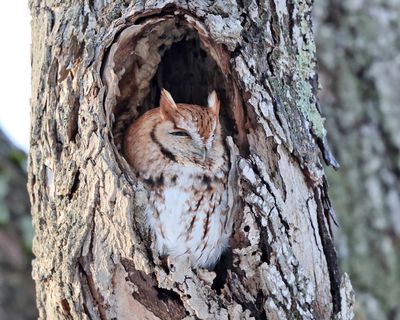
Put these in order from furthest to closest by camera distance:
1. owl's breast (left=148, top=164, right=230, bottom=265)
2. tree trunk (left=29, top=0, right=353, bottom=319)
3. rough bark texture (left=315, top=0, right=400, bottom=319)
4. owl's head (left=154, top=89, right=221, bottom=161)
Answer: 1. rough bark texture (left=315, top=0, right=400, bottom=319)
2. owl's head (left=154, top=89, right=221, bottom=161)
3. owl's breast (left=148, top=164, right=230, bottom=265)
4. tree trunk (left=29, top=0, right=353, bottom=319)

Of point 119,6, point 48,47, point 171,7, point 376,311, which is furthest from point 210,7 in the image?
point 376,311

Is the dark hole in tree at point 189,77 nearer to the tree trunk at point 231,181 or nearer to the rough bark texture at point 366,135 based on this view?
the tree trunk at point 231,181

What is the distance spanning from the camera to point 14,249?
10.1ft

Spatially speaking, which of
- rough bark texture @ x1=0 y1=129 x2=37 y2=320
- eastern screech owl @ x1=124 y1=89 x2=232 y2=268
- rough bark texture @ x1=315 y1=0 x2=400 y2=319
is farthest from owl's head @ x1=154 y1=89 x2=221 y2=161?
rough bark texture @ x1=315 y1=0 x2=400 y2=319

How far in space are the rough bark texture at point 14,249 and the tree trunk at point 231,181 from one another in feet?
2.17

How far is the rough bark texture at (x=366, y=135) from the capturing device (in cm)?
347

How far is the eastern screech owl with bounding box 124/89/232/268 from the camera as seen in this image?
8.32ft

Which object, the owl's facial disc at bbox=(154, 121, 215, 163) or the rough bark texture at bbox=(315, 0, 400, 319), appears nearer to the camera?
the owl's facial disc at bbox=(154, 121, 215, 163)

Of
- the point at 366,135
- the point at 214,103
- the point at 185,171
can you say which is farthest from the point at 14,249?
the point at 366,135

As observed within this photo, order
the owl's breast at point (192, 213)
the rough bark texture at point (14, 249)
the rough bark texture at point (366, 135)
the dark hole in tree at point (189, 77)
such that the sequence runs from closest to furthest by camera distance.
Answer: the owl's breast at point (192, 213)
the dark hole in tree at point (189, 77)
the rough bark texture at point (14, 249)
the rough bark texture at point (366, 135)

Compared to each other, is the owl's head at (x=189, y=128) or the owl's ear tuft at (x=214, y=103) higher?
the owl's ear tuft at (x=214, y=103)

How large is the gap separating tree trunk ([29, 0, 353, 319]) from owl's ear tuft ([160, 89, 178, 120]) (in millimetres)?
225

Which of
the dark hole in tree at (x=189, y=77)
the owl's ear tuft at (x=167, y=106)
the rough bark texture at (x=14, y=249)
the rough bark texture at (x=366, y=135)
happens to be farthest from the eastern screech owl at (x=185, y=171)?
the rough bark texture at (x=366, y=135)

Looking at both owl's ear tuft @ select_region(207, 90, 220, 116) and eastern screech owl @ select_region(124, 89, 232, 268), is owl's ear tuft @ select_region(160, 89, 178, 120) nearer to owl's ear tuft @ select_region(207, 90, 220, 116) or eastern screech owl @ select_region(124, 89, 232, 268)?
eastern screech owl @ select_region(124, 89, 232, 268)
